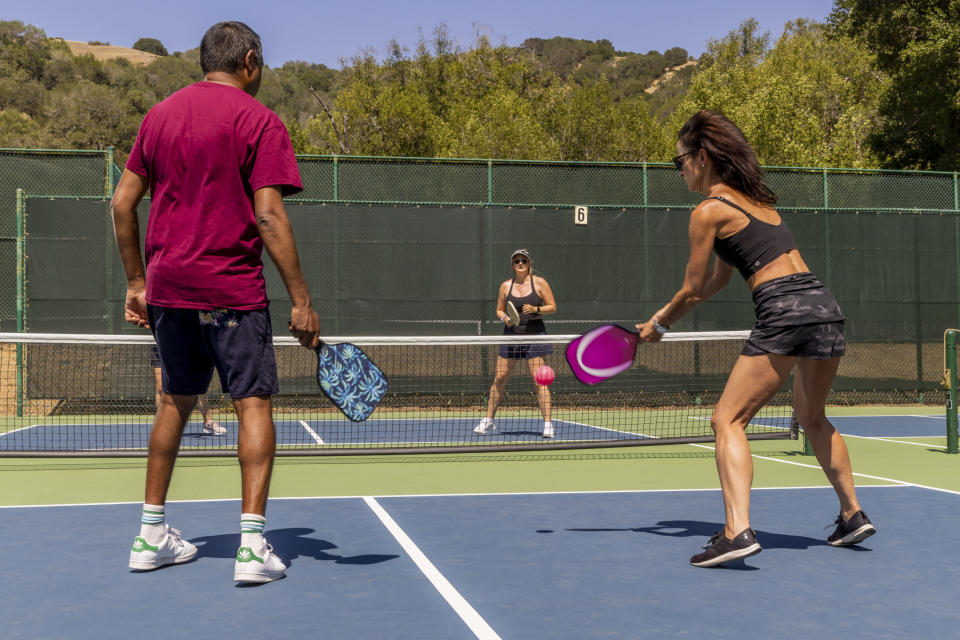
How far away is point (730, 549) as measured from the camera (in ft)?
12.3

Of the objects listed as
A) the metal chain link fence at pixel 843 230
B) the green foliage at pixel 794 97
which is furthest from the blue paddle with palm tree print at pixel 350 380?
the green foliage at pixel 794 97

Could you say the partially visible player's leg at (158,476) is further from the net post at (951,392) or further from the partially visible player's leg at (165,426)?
the net post at (951,392)

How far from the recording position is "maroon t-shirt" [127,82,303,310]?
140 inches

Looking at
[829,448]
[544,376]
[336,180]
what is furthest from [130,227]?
[336,180]

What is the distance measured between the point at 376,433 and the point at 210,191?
6289mm

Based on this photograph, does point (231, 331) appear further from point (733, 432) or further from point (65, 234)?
point (65, 234)

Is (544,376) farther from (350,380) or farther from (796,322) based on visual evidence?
(796,322)

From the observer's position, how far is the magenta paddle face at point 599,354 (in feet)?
14.8

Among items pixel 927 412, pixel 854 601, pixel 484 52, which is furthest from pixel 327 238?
pixel 484 52

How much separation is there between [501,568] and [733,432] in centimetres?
105

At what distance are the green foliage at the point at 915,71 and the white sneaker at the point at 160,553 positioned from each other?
21.3 metres

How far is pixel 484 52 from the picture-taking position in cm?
4341

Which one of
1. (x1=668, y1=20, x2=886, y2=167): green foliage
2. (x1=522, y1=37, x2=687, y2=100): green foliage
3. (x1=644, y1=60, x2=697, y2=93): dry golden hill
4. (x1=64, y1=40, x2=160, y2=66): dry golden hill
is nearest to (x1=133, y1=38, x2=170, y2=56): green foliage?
(x1=64, y1=40, x2=160, y2=66): dry golden hill

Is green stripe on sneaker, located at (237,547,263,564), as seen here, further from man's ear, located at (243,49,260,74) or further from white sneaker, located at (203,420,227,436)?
white sneaker, located at (203,420,227,436)
